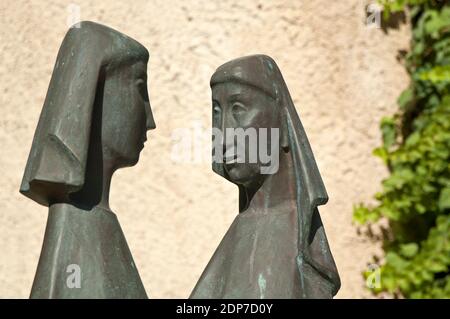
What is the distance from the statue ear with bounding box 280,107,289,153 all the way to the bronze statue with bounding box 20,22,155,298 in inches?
12.8

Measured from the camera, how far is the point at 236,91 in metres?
2.99

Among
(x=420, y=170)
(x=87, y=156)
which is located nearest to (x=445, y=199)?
(x=420, y=170)

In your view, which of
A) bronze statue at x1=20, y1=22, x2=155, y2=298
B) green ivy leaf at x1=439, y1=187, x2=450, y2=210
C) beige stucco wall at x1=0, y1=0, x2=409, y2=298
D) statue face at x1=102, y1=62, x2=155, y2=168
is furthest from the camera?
beige stucco wall at x1=0, y1=0, x2=409, y2=298

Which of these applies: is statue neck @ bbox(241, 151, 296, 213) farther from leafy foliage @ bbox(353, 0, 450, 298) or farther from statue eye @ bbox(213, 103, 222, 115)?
leafy foliage @ bbox(353, 0, 450, 298)

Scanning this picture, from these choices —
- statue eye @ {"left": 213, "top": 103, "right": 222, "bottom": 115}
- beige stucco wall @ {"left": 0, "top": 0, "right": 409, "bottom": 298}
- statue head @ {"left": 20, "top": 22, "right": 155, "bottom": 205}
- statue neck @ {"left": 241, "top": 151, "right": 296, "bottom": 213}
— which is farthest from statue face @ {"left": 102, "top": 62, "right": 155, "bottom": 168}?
beige stucco wall @ {"left": 0, "top": 0, "right": 409, "bottom": 298}

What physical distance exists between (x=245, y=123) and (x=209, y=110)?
2.20 meters

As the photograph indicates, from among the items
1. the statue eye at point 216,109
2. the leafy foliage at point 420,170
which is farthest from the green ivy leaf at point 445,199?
the statue eye at point 216,109

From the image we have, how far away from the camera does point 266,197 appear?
3.01 m

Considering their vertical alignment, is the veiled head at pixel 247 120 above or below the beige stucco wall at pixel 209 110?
above

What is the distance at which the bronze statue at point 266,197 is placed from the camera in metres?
2.93

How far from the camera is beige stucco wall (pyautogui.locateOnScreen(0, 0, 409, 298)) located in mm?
5109

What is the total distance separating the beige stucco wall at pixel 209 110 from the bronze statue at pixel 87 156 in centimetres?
210

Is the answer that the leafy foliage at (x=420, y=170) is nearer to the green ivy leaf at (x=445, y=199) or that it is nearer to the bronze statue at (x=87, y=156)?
the green ivy leaf at (x=445, y=199)
